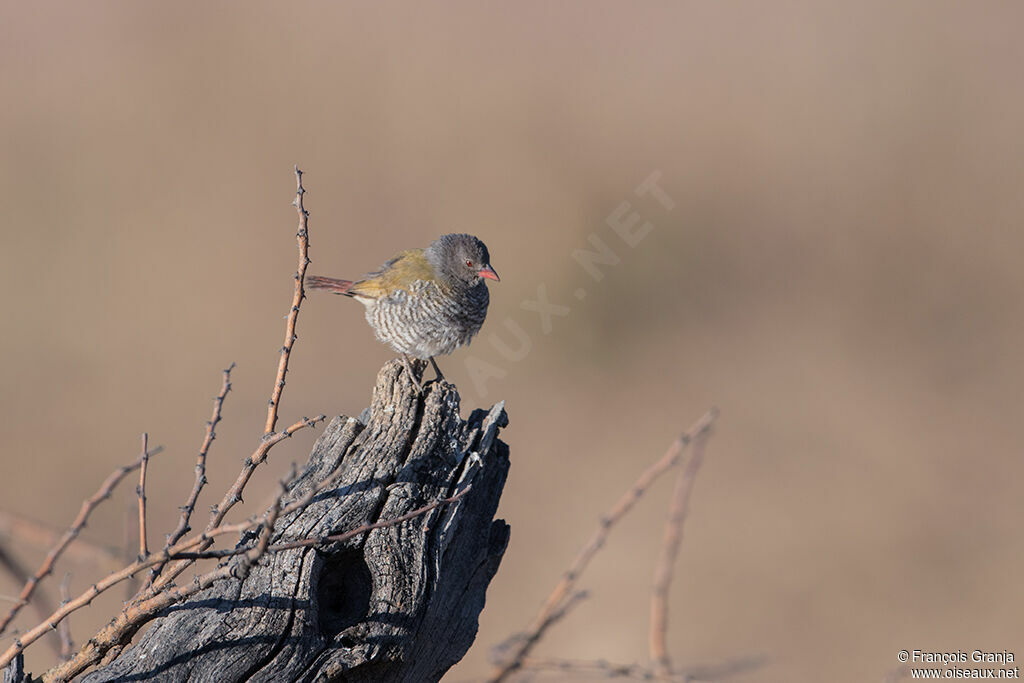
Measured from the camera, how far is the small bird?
5.05 m

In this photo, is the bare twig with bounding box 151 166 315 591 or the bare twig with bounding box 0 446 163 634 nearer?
the bare twig with bounding box 0 446 163 634

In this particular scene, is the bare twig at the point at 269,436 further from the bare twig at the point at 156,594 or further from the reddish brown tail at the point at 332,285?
the reddish brown tail at the point at 332,285

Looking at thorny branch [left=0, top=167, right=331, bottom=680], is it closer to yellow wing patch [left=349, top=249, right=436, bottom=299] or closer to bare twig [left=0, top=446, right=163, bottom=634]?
bare twig [left=0, top=446, right=163, bottom=634]

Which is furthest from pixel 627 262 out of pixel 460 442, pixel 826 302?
pixel 460 442

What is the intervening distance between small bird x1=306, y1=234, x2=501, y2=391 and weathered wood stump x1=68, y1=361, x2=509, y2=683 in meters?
1.56

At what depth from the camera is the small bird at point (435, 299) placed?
505cm

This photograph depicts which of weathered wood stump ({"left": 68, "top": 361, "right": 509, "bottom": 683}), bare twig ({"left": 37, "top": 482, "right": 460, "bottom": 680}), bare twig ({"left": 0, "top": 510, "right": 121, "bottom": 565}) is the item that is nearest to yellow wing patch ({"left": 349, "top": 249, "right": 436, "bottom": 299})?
weathered wood stump ({"left": 68, "top": 361, "right": 509, "bottom": 683})

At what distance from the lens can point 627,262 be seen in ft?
33.7

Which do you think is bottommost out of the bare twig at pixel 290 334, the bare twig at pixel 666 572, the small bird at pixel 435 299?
the bare twig at pixel 666 572

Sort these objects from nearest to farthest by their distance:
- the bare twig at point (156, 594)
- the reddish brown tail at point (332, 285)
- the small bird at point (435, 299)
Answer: the bare twig at point (156, 594)
the small bird at point (435, 299)
the reddish brown tail at point (332, 285)

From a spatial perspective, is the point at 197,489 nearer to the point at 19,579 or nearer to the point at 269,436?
the point at 269,436

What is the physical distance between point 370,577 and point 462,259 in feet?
8.34

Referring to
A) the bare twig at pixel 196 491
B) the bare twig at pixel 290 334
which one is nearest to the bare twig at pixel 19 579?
the bare twig at pixel 196 491

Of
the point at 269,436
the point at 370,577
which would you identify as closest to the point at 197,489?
the point at 269,436
